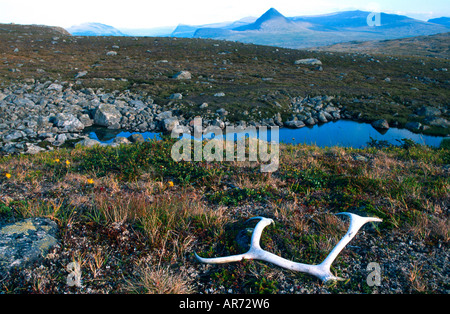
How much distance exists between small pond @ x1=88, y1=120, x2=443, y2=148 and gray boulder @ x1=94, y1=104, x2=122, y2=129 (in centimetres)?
49

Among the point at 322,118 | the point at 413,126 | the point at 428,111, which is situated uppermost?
the point at 428,111

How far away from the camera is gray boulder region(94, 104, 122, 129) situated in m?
16.6

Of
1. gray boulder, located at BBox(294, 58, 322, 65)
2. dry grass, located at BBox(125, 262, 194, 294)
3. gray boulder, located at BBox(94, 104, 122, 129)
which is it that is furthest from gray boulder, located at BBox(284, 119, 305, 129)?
gray boulder, located at BBox(294, 58, 322, 65)

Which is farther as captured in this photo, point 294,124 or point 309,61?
point 309,61

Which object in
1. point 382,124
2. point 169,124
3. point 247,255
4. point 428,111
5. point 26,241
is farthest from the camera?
point 428,111

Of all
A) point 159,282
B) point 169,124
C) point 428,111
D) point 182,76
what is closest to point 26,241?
point 159,282

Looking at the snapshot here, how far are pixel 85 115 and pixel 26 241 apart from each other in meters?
15.2

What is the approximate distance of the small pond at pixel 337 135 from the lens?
50.7 feet

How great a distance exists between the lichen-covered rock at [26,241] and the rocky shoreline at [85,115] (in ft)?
28.9

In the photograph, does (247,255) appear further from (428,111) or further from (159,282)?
(428,111)

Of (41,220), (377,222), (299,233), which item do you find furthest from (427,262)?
(41,220)

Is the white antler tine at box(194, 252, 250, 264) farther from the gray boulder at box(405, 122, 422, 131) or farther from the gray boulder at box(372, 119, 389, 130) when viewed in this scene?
the gray boulder at box(405, 122, 422, 131)

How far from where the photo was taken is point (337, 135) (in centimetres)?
1717

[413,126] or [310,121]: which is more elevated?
[310,121]
